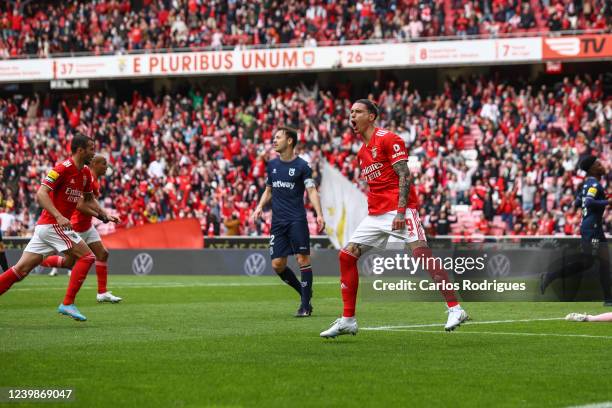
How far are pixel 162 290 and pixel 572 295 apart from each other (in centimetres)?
795

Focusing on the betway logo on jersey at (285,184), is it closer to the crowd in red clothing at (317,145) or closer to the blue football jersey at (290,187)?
the blue football jersey at (290,187)

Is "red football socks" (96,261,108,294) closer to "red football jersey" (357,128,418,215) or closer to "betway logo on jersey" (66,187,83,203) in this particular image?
"betway logo on jersey" (66,187,83,203)

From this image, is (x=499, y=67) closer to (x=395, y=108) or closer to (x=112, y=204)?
(x=395, y=108)

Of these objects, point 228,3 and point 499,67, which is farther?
point 228,3

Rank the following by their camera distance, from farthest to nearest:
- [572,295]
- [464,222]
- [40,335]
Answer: [464,222] < [572,295] < [40,335]

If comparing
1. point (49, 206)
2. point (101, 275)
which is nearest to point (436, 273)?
point (49, 206)

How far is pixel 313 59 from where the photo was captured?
42.1m

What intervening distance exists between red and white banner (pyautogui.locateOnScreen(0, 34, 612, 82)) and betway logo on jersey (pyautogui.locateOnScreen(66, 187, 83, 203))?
1053 inches

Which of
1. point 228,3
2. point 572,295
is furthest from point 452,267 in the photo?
point 228,3

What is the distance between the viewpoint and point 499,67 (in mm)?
41625

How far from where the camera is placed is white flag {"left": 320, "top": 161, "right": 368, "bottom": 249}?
30203mm

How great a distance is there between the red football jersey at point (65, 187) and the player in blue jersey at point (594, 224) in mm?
7319

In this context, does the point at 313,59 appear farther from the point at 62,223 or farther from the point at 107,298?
the point at 62,223

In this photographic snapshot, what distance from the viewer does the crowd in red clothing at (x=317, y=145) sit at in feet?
110
